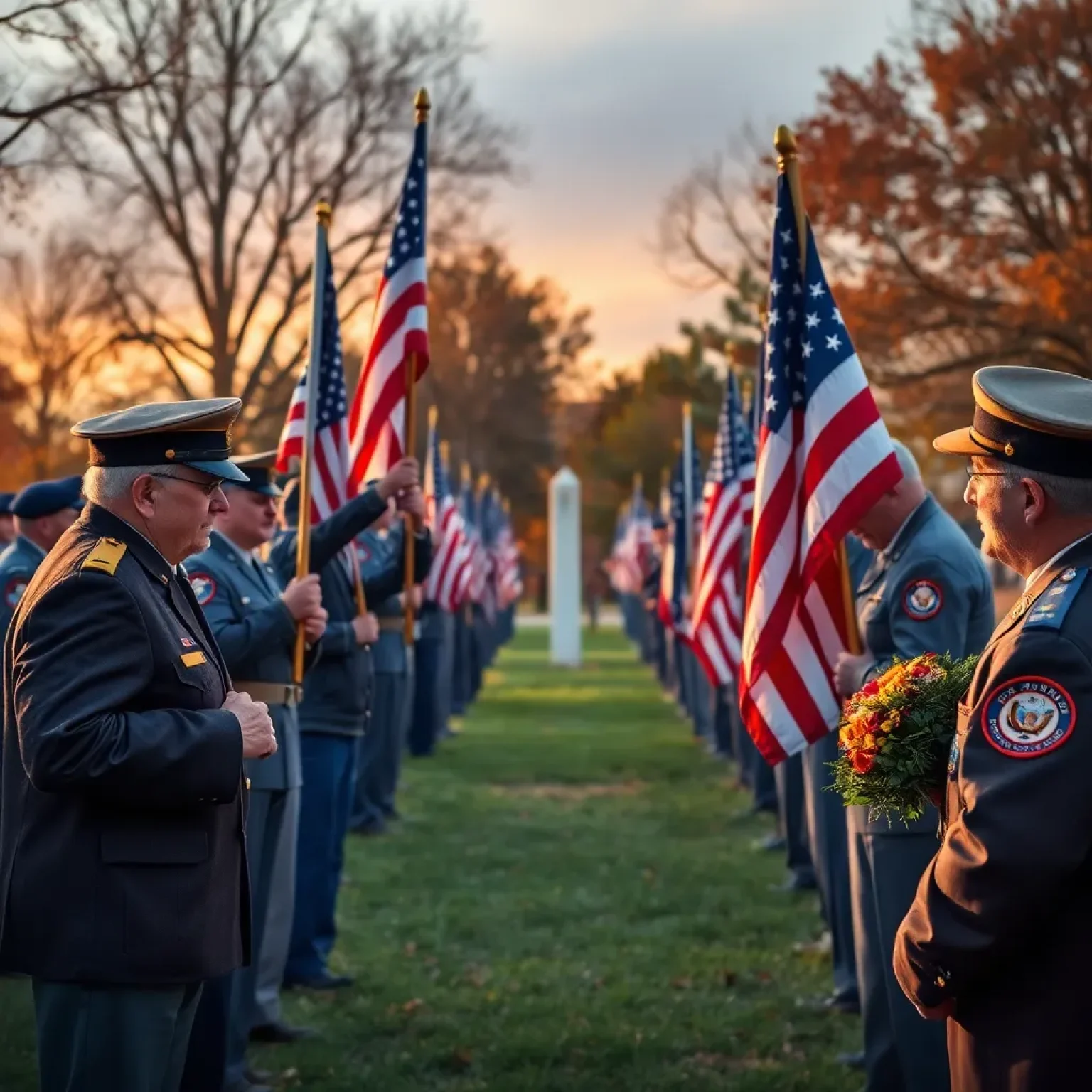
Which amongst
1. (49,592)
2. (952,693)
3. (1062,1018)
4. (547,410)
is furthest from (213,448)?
(547,410)

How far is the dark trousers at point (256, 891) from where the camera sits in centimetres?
657

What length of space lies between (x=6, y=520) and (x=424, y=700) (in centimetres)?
816

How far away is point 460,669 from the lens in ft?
83.7

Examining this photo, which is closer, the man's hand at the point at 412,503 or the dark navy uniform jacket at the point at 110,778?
the dark navy uniform jacket at the point at 110,778

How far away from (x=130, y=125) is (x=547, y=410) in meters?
52.8

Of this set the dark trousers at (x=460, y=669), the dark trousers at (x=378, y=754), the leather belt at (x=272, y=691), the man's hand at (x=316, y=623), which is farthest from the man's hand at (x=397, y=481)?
the dark trousers at (x=460, y=669)

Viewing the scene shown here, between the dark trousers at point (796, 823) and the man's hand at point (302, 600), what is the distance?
5.39m

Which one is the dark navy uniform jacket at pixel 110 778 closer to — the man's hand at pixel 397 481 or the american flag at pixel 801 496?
the american flag at pixel 801 496

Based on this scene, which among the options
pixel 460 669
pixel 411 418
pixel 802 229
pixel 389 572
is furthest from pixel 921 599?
pixel 460 669

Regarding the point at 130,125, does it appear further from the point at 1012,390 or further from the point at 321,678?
the point at 1012,390

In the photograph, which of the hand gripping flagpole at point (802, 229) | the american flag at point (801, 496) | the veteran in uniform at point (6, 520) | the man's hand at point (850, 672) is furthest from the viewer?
the veteran in uniform at point (6, 520)

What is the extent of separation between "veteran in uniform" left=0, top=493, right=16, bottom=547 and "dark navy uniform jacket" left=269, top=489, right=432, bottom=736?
340cm

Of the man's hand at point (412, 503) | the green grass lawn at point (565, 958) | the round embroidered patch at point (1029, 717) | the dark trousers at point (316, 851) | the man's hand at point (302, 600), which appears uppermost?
the man's hand at point (412, 503)

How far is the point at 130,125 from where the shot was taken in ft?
86.0
